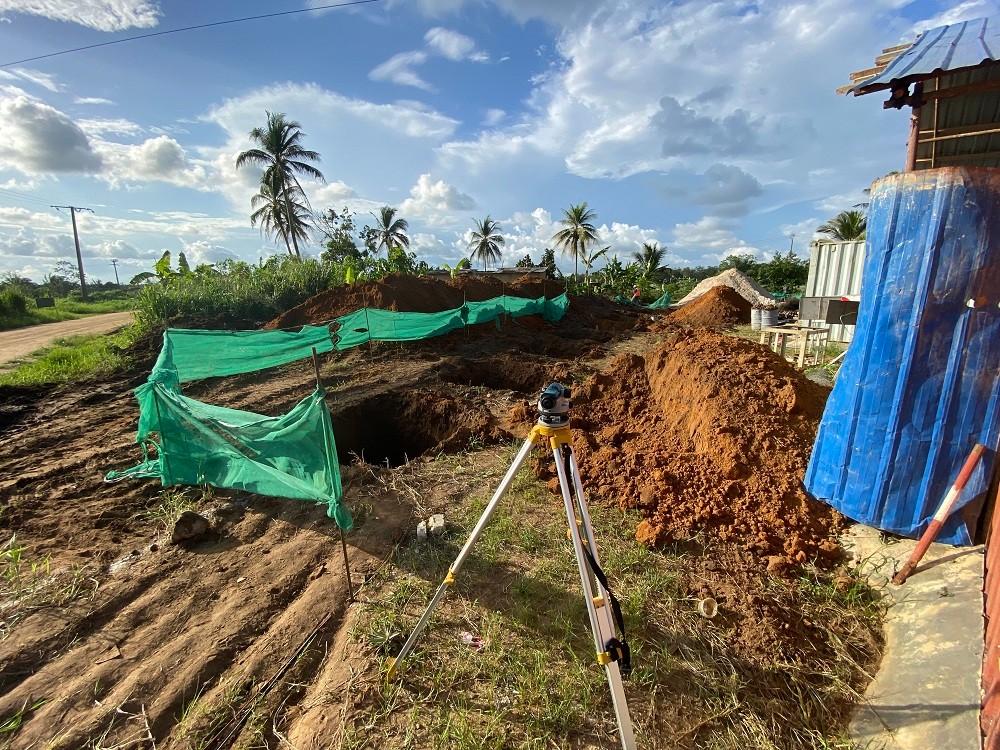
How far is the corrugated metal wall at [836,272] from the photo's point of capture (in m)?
8.27

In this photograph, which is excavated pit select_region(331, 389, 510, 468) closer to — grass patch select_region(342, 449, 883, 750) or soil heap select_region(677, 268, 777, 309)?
grass patch select_region(342, 449, 883, 750)

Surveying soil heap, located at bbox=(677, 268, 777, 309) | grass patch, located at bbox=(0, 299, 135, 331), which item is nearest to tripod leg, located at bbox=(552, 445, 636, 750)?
grass patch, located at bbox=(0, 299, 135, 331)

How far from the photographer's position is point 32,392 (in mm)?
7246

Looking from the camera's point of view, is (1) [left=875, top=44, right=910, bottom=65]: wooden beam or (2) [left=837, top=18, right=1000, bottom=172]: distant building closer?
(2) [left=837, top=18, right=1000, bottom=172]: distant building

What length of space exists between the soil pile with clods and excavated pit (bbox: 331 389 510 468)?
149 cm

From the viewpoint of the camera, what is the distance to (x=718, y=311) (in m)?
18.1

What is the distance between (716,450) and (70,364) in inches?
460

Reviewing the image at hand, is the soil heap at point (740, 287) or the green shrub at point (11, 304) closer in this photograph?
the green shrub at point (11, 304)

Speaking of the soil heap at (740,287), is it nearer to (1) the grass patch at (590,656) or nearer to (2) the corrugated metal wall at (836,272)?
(2) the corrugated metal wall at (836,272)

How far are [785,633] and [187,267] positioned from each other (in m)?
17.9

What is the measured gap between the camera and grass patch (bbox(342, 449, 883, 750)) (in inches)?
78.5

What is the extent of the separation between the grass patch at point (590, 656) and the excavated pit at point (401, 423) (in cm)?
243

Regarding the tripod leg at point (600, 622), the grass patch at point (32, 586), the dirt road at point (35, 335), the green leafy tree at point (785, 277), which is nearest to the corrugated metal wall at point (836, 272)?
the tripod leg at point (600, 622)

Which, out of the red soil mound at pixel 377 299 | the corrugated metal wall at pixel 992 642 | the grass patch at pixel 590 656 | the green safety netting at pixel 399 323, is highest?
the red soil mound at pixel 377 299
